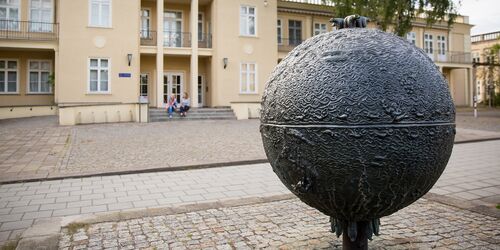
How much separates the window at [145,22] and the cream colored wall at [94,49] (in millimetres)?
2968

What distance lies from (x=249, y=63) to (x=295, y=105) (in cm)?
2439

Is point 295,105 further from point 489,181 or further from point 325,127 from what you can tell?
point 489,181

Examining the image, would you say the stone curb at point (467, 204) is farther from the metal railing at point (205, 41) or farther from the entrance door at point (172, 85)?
the entrance door at point (172, 85)

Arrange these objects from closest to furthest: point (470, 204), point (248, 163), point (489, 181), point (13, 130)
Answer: point (470, 204) → point (489, 181) → point (248, 163) → point (13, 130)

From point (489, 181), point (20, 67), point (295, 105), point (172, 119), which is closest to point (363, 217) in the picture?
point (295, 105)

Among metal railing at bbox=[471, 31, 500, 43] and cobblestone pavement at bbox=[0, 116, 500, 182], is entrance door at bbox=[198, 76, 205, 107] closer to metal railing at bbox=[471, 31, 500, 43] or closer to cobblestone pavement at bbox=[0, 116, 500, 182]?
cobblestone pavement at bbox=[0, 116, 500, 182]

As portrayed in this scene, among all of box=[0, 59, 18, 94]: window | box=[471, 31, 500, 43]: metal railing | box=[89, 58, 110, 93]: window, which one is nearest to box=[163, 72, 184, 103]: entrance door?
box=[89, 58, 110, 93]: window

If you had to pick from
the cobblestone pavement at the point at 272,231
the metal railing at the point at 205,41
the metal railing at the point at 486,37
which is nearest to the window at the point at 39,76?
the metal railing at the point at 205,41

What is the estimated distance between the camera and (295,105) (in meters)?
2.78

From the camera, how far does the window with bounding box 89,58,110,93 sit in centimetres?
2341

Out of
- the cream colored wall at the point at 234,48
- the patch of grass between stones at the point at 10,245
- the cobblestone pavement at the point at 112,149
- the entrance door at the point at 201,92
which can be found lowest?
the patch of grass between stones at the point at 10,245

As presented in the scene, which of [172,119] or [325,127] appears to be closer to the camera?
[325,127]

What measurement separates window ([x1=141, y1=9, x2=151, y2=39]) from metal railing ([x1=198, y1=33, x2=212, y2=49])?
368cm

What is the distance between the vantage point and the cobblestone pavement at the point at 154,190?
545 cm
